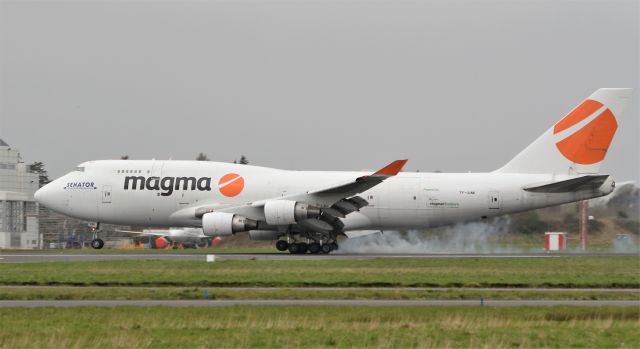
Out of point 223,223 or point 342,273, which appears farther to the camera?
point 223,223

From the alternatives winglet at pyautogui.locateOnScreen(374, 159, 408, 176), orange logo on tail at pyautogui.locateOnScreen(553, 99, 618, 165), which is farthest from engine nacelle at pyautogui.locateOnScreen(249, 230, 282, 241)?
orange logo on tail at pyautogui.locateOnScreen(553, 99, 618, 165)

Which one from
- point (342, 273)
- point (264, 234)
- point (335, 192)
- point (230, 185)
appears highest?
point (230, 185)

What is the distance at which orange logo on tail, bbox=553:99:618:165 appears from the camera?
4462 centimetres

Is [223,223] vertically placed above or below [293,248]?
above

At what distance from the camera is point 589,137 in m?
44.7

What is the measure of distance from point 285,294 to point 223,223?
18.2m

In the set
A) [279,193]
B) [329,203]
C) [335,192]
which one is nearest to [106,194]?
[279,193]

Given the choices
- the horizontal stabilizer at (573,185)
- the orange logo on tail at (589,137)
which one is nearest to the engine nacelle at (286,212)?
the horizontal stabilizer at (573,185)

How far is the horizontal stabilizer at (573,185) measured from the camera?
42312mm

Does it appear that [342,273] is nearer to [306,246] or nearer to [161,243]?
[306,246]

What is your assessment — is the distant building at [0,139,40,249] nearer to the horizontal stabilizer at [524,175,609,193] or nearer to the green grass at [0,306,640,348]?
the horizontal stabilizer at [524,175,609,193]

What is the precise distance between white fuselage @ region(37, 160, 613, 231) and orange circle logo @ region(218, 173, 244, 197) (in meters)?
0.16

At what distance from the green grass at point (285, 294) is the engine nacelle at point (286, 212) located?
1610cm

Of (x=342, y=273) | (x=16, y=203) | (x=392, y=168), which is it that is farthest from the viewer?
(x=16, y=203)
